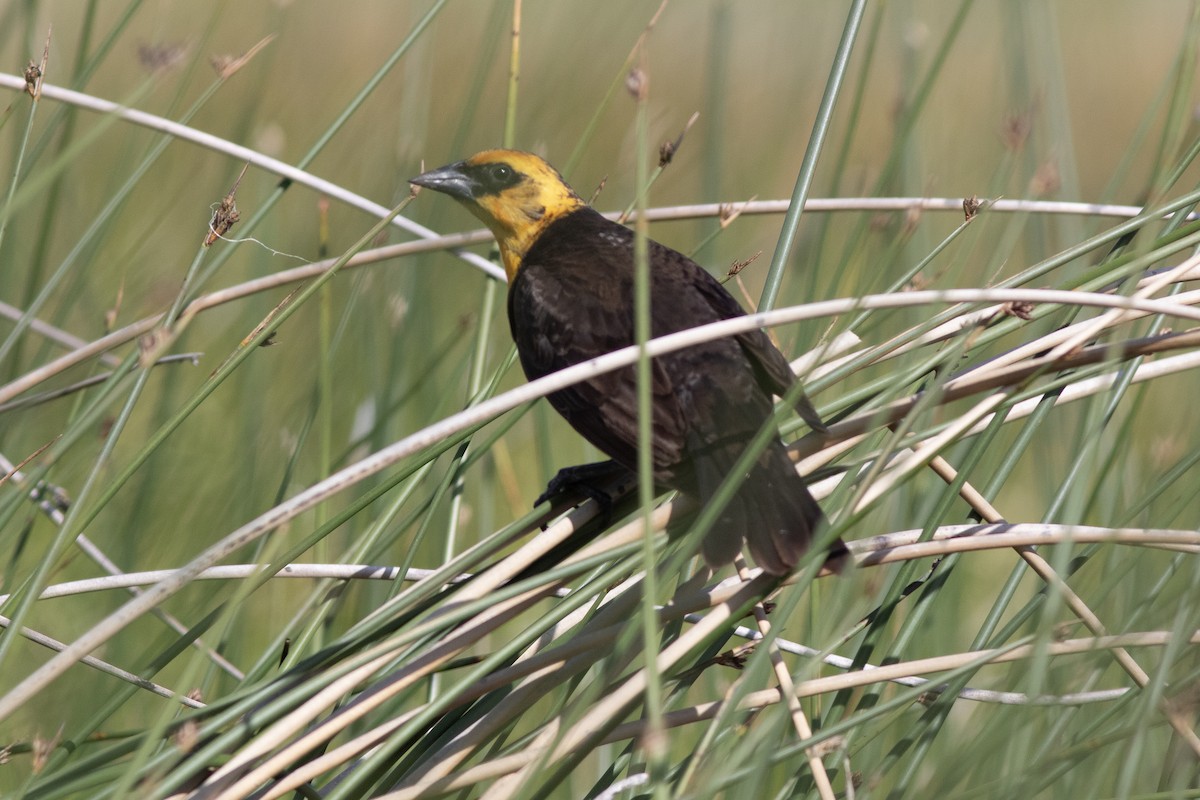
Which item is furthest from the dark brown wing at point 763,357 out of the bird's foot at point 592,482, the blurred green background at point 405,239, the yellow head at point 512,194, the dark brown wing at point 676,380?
the yellow head at point 512,194

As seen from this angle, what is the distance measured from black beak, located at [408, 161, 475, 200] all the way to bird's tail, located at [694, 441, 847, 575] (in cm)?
159

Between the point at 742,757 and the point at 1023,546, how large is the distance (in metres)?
0.77

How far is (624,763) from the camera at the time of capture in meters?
2.08

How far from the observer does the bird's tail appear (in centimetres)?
193

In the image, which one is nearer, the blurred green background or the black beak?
the blurred green background

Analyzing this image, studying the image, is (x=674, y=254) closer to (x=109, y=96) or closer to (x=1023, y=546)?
(x=1023, y=546)

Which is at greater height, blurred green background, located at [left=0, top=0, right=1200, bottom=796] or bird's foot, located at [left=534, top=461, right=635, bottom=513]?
blurred green background, located at [left=0, top=0, right=1200, bottom=796]

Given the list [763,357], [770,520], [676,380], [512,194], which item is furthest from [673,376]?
[512,194]

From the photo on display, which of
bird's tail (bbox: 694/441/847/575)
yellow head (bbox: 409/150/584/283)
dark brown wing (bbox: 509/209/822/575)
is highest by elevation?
yellow head (bbox: 409/150/584/283)

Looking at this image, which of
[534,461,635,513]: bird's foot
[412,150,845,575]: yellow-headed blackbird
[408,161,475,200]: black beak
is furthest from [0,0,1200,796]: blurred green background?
[534,461,635,513]: bird's foot

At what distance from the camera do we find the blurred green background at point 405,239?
2562 millimetres

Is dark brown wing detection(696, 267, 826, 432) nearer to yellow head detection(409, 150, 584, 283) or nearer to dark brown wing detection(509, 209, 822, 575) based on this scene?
dark brown wing detection(509, 209, 822, 575)

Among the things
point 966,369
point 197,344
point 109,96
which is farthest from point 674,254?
point 109,96

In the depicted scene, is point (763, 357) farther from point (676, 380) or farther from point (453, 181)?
point (453, 181)
